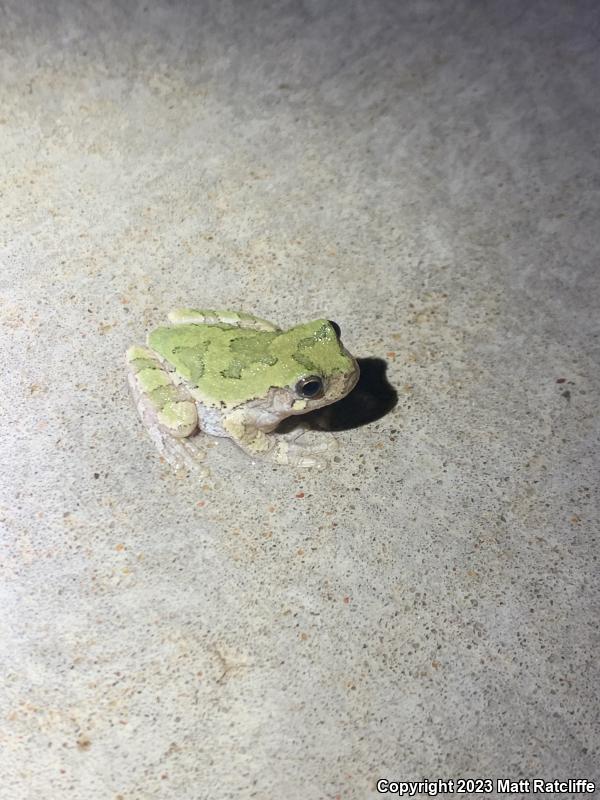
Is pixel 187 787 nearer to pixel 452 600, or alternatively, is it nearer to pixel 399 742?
pixel 399 742

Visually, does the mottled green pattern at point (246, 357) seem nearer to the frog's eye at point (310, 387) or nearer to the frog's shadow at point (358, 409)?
the frog's eye at point (310, 387)

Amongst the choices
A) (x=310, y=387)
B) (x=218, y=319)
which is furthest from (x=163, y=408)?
(x=310, y=387)

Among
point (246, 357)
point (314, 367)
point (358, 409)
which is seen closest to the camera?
point (314, 367)

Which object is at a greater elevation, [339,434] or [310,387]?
[310,387]

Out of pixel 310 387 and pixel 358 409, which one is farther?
pixel 358 409

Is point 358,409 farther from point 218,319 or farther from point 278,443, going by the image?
point 218,319

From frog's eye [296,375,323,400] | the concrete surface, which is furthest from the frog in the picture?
the concrete surface

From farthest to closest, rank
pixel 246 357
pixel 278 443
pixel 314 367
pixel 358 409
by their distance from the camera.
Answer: pixel 358 409 < pixel 278 443 < pixel 246 357 < pixel 314 367
